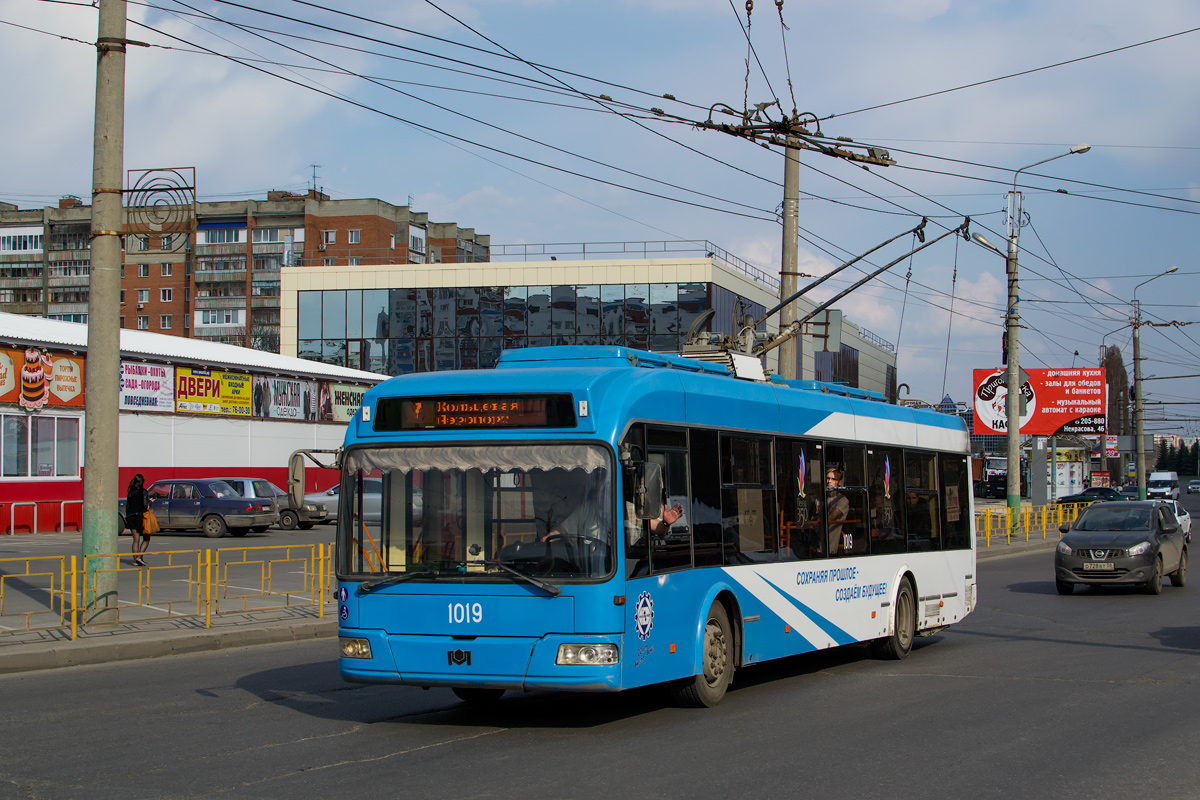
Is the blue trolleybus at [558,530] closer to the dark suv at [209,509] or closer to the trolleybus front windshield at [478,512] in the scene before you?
the trolleybus front windshield at [478,512]

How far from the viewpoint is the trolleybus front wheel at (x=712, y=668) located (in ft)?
30.1

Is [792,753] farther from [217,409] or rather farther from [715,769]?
[217,409]

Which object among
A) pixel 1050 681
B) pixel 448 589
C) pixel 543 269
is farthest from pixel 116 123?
pixel 543 269

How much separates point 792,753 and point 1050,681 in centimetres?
431

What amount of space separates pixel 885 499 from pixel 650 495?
536cm

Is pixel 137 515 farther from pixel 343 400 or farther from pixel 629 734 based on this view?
pixel 343 400

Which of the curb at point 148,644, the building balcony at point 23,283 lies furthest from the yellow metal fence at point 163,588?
the building balcony at point 23,283

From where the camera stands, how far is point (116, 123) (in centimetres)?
1433

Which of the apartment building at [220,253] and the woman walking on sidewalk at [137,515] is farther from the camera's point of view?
the apartment building at [220,253]

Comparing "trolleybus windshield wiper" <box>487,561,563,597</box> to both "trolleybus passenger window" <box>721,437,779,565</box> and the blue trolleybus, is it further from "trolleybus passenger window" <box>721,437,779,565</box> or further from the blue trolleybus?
"trolleybus passenger window" <box>721,437,779,565</box>

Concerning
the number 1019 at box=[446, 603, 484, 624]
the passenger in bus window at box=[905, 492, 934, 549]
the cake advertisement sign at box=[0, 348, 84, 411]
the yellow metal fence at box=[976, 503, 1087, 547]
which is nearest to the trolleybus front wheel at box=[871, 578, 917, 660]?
the passenger in bus window at box=[905, 492, 934, 549]

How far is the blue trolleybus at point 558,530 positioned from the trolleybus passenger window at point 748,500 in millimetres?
21

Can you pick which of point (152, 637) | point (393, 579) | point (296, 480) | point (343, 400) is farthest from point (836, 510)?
point (343, 400)

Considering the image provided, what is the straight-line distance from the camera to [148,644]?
13117 millimetres
